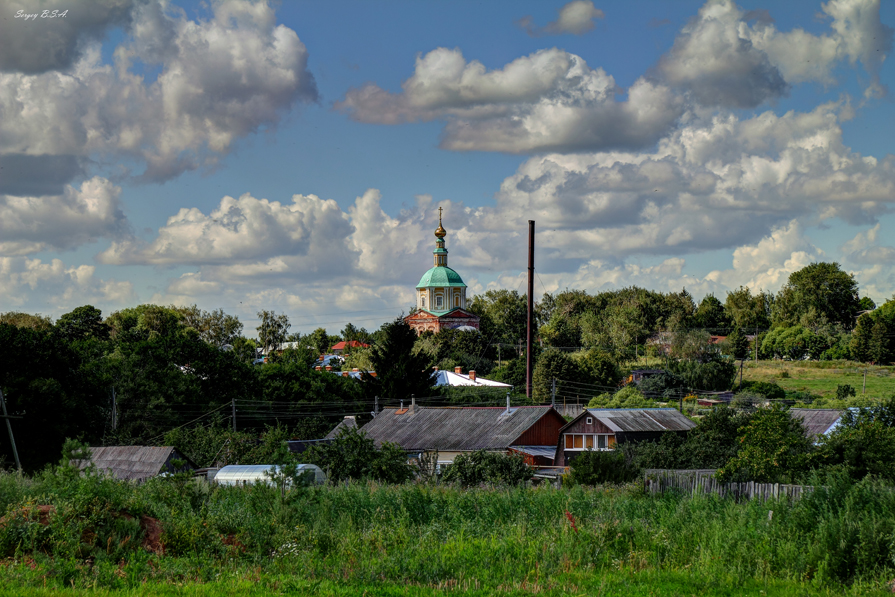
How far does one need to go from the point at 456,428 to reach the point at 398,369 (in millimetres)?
19428

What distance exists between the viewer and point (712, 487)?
16438 millimetres

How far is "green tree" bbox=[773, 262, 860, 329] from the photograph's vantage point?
10844cm

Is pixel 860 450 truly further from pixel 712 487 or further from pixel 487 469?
pixel 487 469

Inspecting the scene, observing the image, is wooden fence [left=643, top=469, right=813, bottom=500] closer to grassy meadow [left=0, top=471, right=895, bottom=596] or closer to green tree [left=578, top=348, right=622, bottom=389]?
grassy meadow [left=0, top=471, right=895, bottom=596]

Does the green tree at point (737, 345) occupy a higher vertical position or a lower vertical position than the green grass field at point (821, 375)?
higher

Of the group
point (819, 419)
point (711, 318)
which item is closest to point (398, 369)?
point (819, 419)

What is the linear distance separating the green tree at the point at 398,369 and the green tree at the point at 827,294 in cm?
6540

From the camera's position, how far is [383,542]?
12406 mm

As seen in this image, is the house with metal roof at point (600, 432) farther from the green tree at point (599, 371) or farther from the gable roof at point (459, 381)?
the green tree at point (599, 371)

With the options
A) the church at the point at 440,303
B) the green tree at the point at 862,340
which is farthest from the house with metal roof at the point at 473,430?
the church at the point at 440,303

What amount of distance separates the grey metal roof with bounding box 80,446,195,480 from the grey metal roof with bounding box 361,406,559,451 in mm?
10205

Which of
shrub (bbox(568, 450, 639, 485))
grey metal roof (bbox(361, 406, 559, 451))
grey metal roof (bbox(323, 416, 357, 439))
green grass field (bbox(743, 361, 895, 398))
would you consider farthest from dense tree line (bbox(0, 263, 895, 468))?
shrub (bbox(568, 450, 639, 485))

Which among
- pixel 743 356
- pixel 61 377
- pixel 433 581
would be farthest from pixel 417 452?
pixel 743 356

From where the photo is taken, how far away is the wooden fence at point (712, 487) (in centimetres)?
1448
